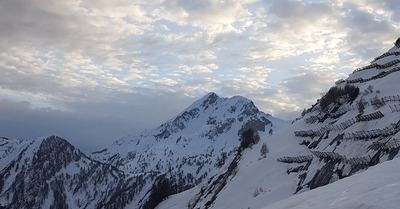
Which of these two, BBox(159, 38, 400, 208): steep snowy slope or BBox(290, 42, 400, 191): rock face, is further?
BBox(159, 38, 400, 208): steep snowy slope

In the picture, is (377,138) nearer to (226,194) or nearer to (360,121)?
(360,121)

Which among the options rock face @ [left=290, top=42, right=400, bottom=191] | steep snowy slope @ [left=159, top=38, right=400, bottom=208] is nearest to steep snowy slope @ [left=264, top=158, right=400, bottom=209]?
steep snowy slope @ [left=159, top=38, right=400, bottom=208]

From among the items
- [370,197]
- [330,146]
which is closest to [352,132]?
[330,146]

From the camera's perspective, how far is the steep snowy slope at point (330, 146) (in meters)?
33.0

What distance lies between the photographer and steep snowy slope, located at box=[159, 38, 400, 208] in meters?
33.0

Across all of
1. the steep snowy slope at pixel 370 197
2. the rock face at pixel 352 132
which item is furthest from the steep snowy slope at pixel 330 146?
the steep snowy slope at pixel 370 197

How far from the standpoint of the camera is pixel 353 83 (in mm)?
65188

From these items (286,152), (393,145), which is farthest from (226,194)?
(393,145)

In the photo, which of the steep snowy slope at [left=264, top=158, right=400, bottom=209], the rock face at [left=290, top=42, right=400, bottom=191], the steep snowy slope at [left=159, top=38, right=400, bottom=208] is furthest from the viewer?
the steep snowy slope at [left=159, top=38, right=400, bottom=208]

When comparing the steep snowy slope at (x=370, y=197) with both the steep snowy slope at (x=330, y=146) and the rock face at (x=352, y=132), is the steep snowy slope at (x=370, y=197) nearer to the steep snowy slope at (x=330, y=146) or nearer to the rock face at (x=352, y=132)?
the steep snowy slope at (x=330, y=146)

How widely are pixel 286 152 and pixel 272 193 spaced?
1644cm

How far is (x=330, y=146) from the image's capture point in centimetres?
4184

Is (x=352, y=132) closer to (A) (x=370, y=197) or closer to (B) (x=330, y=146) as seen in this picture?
(B) (x=330, y=146)

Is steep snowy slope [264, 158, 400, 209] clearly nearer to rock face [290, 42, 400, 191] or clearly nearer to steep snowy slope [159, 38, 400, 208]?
steep snowy slope [159, 38, 400, 208]
